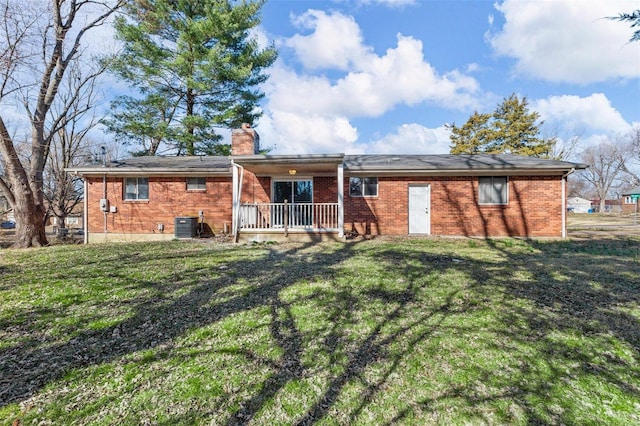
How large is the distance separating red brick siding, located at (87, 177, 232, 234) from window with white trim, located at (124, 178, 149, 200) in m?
0.15

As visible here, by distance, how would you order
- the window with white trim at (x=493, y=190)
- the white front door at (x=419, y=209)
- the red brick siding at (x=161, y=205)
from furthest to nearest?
the red brick siding at (x=161, y=205), the white front door at (x=419, y=209), the window with white trim at (x=493, y=190)

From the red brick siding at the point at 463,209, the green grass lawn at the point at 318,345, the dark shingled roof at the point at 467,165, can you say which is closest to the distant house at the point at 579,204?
the red brick siding at the point at 463,209

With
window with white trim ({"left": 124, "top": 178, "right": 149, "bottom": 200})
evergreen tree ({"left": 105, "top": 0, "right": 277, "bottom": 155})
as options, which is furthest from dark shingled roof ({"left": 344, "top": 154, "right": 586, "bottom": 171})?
evergreen tree ({"left": 105, "top": 0, "right": 277, "bottom": 155})

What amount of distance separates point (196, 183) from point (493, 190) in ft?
35.6

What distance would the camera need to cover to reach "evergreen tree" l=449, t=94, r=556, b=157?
95.0 ft

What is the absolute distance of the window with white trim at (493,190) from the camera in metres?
10.6

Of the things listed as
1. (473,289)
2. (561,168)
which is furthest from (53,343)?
(561,168)

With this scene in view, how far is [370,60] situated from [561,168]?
10832 millimetres

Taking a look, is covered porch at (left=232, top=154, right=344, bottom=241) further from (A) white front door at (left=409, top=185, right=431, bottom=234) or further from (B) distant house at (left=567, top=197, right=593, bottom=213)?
(B) distant house at (left=567, top=197, right=593, bottom=213)

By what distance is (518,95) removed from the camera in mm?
29812

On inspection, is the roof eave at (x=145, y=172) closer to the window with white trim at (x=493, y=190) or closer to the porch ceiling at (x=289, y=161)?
the porch ceiling at (x=289, y=161)

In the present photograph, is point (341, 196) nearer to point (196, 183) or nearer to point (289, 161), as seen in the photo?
point (289, 161)

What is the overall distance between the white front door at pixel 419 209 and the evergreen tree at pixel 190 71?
33.3ft

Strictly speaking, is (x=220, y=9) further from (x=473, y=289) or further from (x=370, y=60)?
(x=473, y=289)
